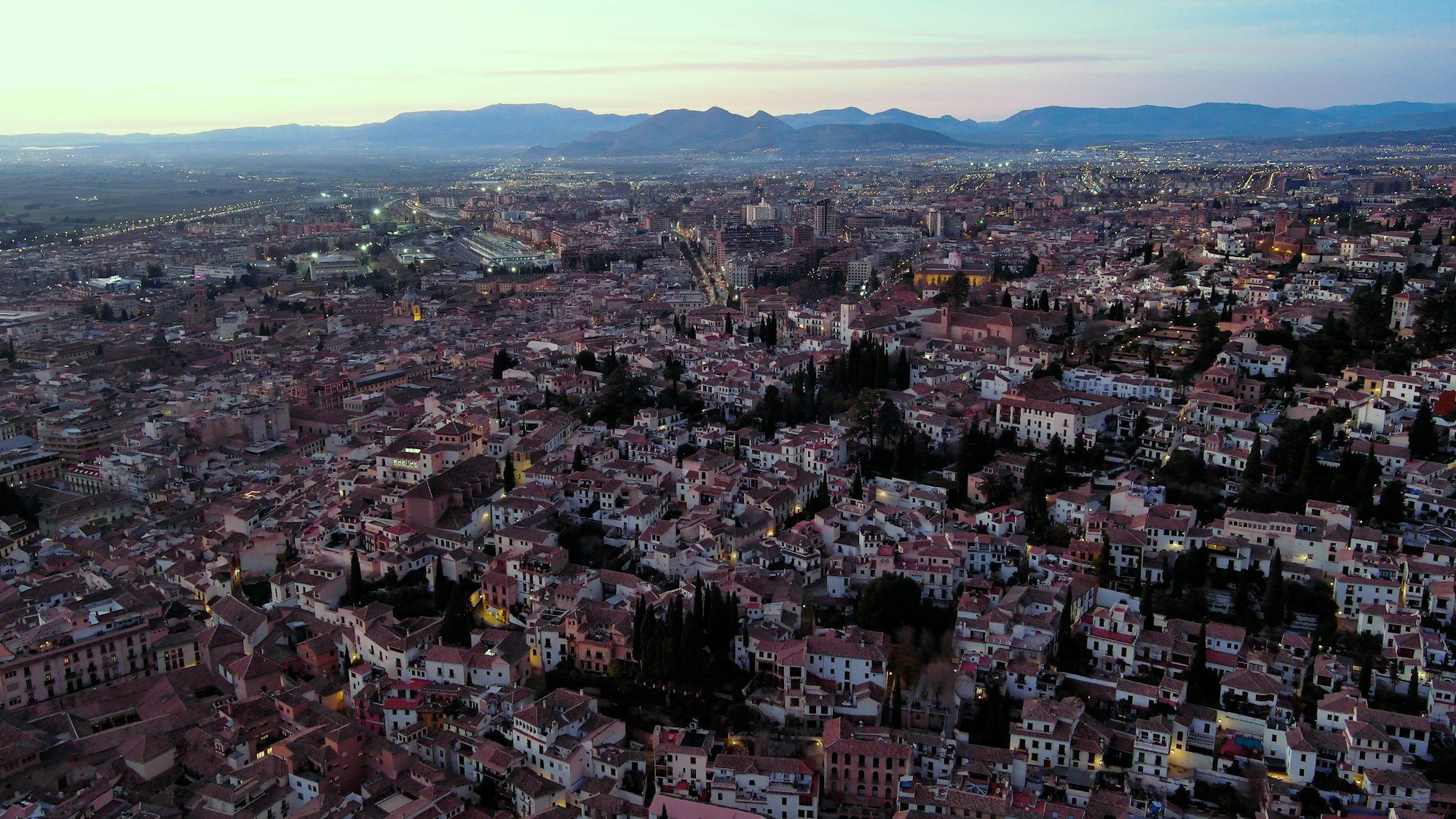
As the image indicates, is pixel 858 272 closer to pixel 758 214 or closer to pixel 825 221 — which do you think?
pixel 825 221

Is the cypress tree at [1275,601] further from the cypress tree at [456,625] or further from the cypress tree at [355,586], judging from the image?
the cypress tree at [355,586]

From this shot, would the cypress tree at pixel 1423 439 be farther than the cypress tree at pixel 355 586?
Yes

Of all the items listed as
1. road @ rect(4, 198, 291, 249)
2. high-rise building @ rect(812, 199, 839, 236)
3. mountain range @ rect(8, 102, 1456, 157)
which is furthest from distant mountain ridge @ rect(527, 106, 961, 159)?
high-rise building @ rect(812, 199, 839, 236)

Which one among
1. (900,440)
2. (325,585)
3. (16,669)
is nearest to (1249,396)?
(900,440)

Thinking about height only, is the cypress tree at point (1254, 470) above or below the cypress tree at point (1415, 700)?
above

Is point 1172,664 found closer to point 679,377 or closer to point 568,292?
point 679,377

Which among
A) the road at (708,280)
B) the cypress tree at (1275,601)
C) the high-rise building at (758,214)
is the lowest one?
the cypress tree at (1275,601)

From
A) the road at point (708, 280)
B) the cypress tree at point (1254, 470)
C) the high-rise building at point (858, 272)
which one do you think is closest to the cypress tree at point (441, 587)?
the cypress tree at point (1254, 470)

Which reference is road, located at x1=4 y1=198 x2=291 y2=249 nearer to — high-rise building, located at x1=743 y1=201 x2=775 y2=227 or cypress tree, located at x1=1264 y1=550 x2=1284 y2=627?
high-rise building, located at x1=743 y1=201 x2=775 y2=227

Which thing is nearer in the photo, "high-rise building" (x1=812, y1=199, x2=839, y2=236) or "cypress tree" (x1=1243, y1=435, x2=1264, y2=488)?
"cypress tree" (x1=1243, y1=435, x2=1264, y2=488)

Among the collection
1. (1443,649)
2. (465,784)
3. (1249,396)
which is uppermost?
(1249,396)

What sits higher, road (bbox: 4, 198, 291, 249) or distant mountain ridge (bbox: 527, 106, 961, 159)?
distant mountain ridge (bbox: 527, 106, 961, 159)
